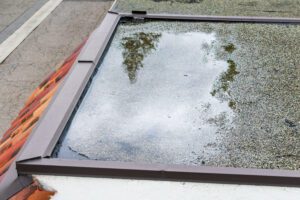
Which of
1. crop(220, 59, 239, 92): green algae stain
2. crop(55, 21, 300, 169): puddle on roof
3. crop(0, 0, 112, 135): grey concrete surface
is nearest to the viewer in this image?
crop(55, 21, 300, 169): puddle on roof

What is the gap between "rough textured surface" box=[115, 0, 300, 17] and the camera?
6.09 metres

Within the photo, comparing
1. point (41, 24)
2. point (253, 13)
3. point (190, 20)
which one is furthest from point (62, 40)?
point (190, 20)

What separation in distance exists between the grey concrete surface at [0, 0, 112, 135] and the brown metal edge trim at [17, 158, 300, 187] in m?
3.87

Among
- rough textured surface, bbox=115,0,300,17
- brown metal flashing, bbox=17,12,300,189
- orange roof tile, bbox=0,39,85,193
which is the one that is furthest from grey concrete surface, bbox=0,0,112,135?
brown metal flashing, bbox=17,12,300,189

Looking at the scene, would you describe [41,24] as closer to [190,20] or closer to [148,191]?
[190,20]

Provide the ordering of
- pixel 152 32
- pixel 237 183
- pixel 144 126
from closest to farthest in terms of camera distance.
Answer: pixel 237 183 → pixel 144 126 → pixel 152 32

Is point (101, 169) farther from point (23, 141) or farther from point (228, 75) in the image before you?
point (228, 75)

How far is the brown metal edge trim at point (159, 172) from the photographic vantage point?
216 cm

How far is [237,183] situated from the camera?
2182 millimetres

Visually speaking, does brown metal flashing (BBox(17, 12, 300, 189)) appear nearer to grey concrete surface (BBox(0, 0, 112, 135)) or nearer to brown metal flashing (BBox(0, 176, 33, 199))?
brown metal flashing (BBox(0, 176, 33, 199))

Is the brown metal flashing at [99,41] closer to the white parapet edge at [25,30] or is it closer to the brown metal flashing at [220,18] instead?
the brown metal flashing at [220,18]

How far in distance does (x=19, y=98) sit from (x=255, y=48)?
4319 mm

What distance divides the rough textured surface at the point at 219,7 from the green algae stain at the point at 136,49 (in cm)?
200

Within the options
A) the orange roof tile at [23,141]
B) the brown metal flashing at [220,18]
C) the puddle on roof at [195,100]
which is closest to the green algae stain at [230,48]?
the puddle on roof at [195,100]
